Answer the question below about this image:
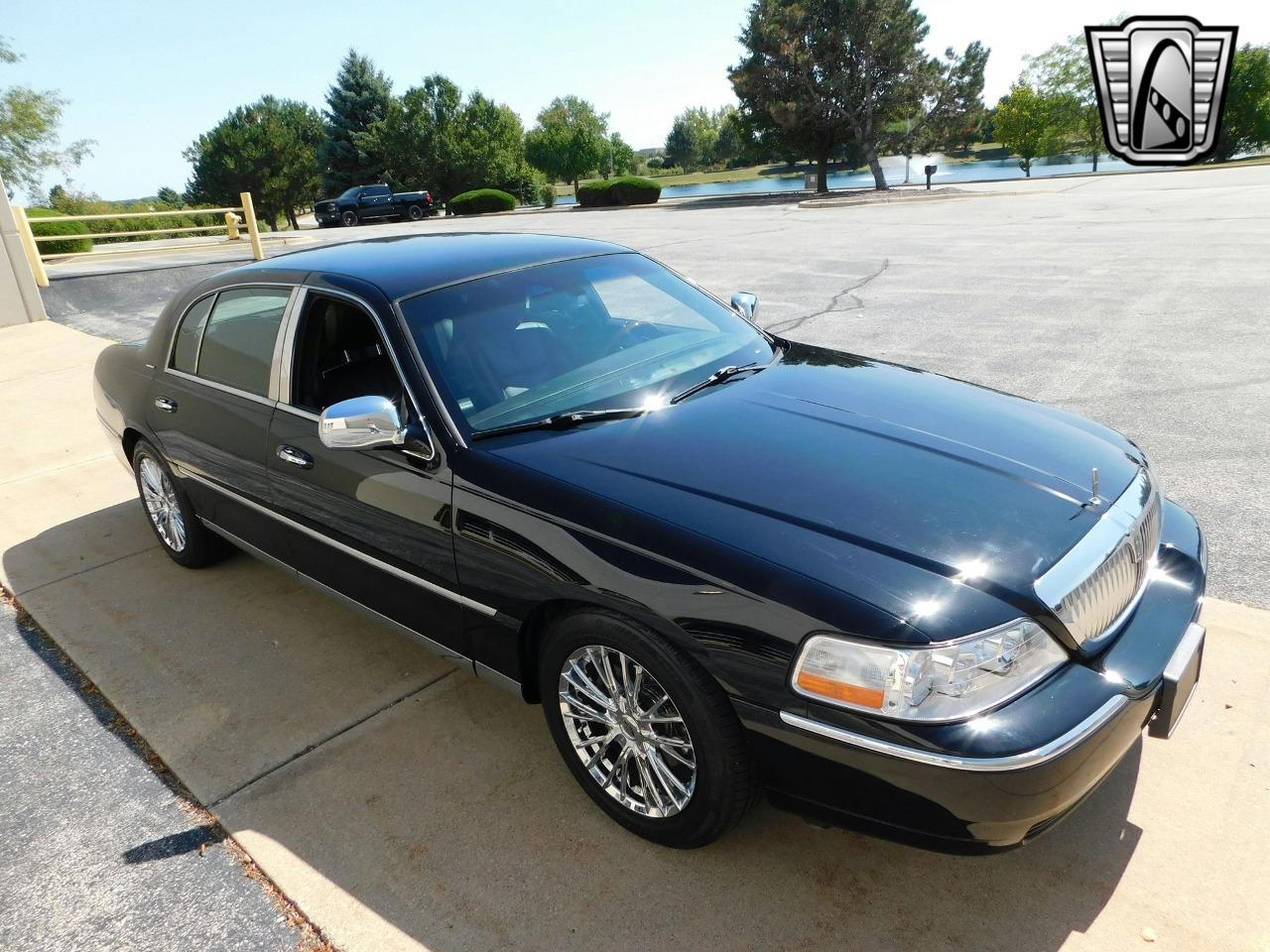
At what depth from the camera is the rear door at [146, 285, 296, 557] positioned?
3.59m

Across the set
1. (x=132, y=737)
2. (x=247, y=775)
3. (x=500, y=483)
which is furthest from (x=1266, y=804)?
(x=132, y=737)

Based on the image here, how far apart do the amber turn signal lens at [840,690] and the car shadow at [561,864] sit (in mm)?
623

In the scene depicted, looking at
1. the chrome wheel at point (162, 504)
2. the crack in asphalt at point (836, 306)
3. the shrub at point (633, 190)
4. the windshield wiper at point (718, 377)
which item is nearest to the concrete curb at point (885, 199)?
the shrub at point (633, 190)

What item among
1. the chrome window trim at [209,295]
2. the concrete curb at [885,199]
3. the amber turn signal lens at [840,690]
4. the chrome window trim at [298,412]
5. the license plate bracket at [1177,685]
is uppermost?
the chrome window trim at [209,295]

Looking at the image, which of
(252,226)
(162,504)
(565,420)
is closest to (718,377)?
(565,420)

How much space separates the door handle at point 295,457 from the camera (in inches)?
130

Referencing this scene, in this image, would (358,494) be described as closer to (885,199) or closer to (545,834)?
(545,834)

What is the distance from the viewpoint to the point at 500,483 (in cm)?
265

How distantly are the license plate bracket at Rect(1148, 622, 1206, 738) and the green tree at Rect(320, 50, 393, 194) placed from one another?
56500 mm

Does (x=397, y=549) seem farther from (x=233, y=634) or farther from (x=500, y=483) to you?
(x=233, y=634)

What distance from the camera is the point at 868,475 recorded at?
2.51 m

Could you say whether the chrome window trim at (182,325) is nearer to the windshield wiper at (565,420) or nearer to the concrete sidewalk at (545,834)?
the concrete sidewalk at (545,834)

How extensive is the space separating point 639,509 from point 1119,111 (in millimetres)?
33257

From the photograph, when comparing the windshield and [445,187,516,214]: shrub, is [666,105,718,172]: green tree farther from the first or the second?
the windshield
